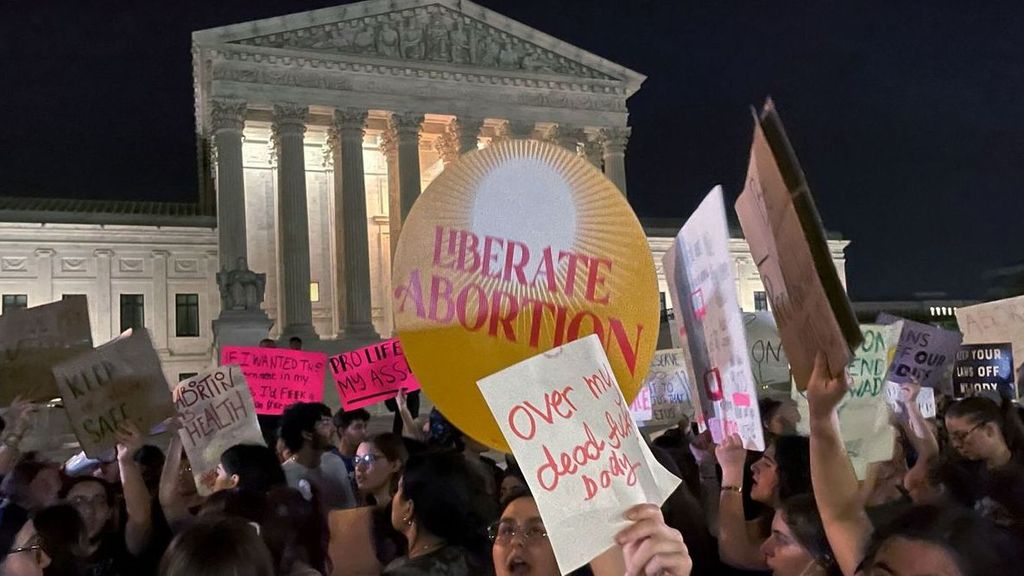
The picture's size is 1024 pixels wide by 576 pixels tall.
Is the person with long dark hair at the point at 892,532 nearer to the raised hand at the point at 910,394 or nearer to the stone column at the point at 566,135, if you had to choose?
the raised hand at the point at 910,394

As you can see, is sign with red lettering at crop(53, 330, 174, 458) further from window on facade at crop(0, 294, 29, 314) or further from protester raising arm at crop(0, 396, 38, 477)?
window on facade at crop(0, 294, 29, 314)

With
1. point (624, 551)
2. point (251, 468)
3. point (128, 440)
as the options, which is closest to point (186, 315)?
point (128, 440)

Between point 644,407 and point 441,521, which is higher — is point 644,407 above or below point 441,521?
below

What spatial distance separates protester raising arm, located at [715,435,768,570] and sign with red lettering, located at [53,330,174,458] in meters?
3.69

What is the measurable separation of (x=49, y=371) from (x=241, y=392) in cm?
176

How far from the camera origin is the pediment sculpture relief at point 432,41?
Answer: 3541cm

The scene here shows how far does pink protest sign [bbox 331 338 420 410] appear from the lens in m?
9.23

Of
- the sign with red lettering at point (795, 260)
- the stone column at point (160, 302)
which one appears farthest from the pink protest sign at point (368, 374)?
the stone column at point (160, 302)

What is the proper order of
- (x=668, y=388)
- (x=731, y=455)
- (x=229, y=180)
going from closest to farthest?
(x=731, y=455)
(x=668, y=388)
(x=229, y=180)

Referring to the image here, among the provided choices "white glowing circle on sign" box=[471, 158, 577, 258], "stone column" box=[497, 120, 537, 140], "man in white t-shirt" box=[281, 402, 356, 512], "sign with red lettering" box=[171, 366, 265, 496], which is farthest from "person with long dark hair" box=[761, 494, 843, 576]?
"stone column" box=[497, 120, 537, 140]

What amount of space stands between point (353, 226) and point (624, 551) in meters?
33.0

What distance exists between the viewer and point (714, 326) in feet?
11.7

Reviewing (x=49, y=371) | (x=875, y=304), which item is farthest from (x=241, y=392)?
(x=875, y=304)

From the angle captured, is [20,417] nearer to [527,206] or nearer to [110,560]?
[110,560]
